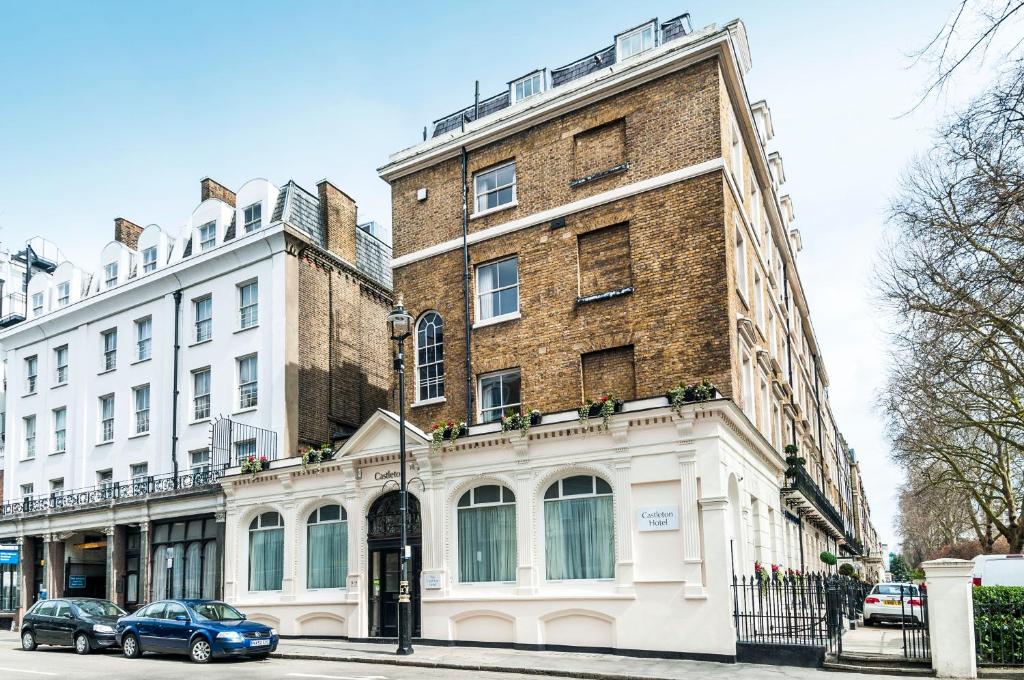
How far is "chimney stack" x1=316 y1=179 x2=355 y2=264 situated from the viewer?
106 feet

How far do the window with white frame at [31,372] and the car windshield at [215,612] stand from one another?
847 inches

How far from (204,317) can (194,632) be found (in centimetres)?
1438

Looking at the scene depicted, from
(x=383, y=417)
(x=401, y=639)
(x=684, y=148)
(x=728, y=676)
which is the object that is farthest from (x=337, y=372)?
(x=728, y=676)

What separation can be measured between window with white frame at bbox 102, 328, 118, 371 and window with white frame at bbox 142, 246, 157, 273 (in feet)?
8.92

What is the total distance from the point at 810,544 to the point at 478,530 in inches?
767

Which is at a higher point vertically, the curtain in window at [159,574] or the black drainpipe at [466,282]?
the black drainpipe at [466,282]

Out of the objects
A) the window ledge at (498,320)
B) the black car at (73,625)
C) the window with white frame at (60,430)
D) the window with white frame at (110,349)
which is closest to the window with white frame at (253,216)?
the window with white frame at (110,349)

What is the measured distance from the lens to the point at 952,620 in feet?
50.5

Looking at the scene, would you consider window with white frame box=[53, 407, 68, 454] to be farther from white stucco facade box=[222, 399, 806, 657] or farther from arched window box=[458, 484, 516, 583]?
arched window box=[458, 484, 516, 583]

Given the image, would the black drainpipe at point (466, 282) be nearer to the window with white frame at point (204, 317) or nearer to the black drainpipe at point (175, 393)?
the window with white frame at point (204, 317)

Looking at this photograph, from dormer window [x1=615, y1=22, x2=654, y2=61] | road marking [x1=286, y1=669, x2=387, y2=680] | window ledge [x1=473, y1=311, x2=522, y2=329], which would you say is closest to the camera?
road marking [x1=286, y1=669, x2=387, y2=680]

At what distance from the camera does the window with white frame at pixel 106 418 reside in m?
34.2

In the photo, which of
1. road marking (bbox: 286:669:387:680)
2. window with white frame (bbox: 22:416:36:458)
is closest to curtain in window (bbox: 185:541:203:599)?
window with white frame (bbox: 22:416:36:458)

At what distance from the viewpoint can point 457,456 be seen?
2227 cm
